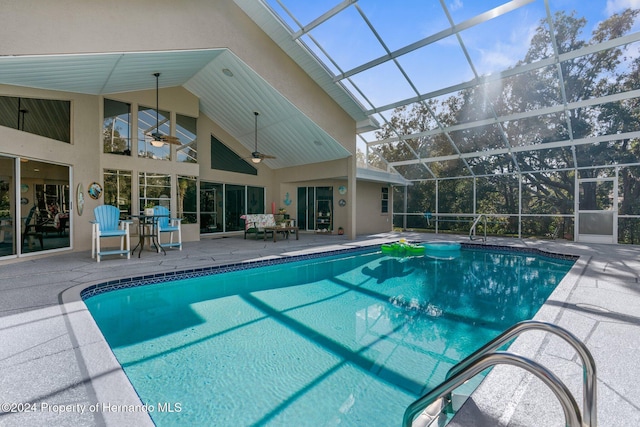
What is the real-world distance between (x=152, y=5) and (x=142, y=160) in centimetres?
422

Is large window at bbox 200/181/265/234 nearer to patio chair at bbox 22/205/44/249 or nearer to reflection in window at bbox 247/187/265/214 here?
reflection in window at bbox 247/187/265/214

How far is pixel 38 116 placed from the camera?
635 centimetres

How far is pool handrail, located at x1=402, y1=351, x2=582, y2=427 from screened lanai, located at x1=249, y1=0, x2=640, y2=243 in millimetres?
7293

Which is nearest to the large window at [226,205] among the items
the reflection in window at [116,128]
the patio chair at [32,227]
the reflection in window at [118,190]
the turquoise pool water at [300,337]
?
the reflection in window at [118,190]

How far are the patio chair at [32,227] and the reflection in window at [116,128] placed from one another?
7.68 feet

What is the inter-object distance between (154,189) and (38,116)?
2.95 meters

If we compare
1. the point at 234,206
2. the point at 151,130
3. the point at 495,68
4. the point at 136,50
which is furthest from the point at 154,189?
the point at 495,68

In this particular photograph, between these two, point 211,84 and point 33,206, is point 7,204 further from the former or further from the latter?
point 211,84

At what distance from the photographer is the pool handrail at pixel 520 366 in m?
1.05

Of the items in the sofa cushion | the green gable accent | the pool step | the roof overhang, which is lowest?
the pool step

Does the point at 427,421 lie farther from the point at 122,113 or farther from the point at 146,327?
the point at 122,113

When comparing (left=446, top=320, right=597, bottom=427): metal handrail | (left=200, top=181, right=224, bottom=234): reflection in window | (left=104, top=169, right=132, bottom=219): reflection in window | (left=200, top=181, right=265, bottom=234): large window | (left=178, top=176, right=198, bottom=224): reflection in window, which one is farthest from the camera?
(left=200, top=181, right=265, bottom=234): large window

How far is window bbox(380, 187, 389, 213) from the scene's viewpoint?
14.4 meters

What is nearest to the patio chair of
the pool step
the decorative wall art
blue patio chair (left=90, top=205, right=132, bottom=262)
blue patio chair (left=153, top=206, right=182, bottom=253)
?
blue patio chair (left=90, top=205, right=132, bottom=262)
